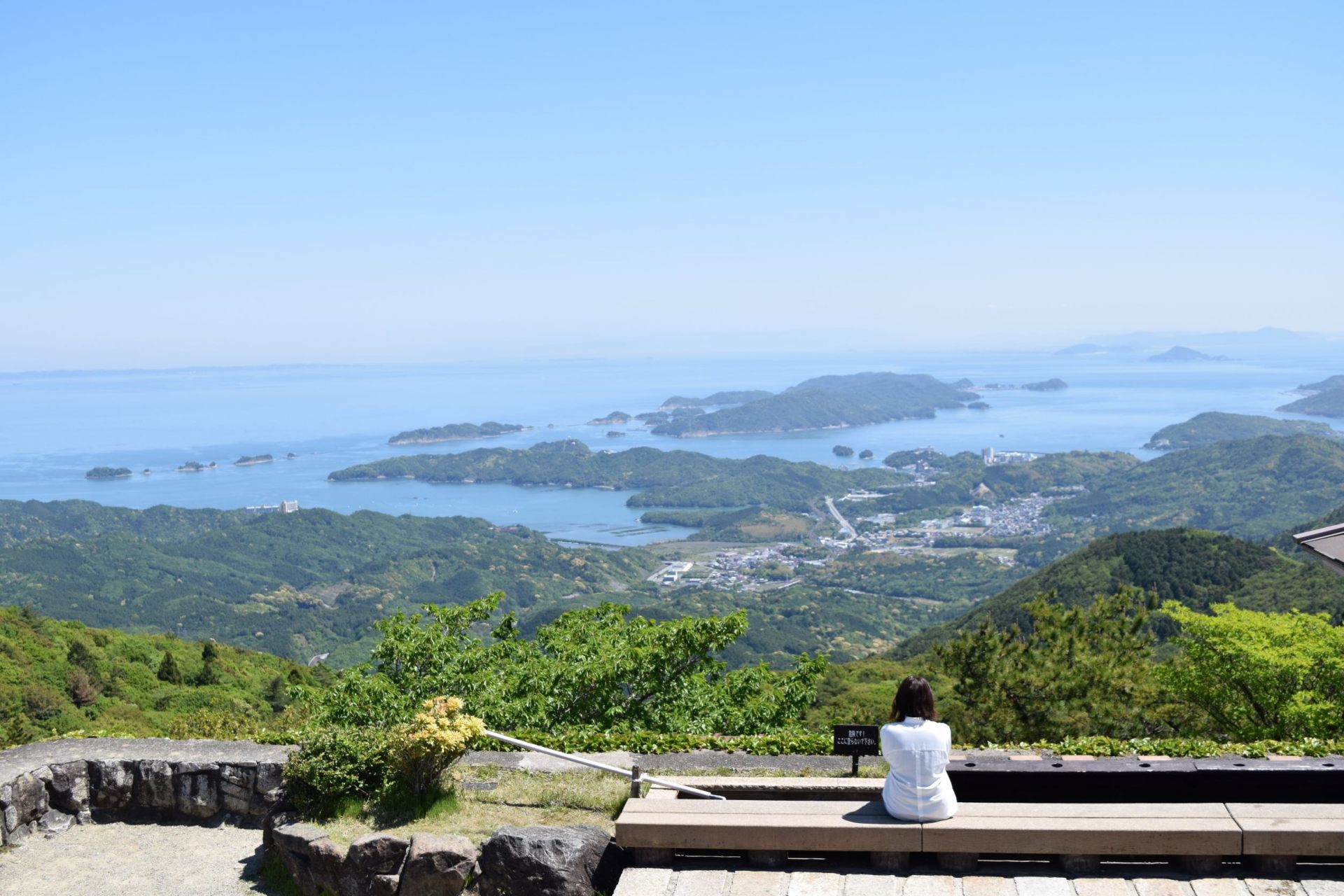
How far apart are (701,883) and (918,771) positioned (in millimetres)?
1262

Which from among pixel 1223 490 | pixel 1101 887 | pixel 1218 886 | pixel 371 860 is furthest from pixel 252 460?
pixel 1218 886

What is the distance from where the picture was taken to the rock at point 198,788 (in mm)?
7672

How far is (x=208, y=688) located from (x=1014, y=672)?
69.5ft

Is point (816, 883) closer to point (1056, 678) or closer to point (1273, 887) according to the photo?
point (1273, 887)

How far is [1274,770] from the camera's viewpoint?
539 cm

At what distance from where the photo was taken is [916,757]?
494cm

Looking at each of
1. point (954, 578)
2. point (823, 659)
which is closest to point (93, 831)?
point (823, 659)

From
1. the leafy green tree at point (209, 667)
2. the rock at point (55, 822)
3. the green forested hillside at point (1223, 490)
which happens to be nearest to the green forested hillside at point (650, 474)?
the green forested hillside at point (1223, 490)

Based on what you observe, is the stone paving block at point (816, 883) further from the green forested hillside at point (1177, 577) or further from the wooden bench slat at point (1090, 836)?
the green forested hillside at point (1177, 577)

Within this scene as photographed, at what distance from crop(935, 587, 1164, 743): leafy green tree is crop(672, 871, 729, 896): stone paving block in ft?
21.3

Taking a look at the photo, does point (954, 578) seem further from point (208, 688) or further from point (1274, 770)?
point (1274, 770)

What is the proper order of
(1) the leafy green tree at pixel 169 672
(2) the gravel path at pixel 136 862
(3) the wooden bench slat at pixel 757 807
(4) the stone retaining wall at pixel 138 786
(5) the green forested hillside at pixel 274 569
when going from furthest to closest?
(5) the green forested hillside at pixel 274 569 < (1) the leafy green tree at pixel 169 672 < (4) the stone retaining wall at pixel 138 786 < (2) the gravel path at pixel 136 862 < (3) the wooden bench slat at pixel 757 807

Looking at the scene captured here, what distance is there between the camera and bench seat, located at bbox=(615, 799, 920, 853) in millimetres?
5066

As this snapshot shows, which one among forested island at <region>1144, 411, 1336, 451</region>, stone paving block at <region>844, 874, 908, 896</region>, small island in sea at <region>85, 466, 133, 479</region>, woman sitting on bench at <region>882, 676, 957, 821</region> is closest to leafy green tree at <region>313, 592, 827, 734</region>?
stone paving block at <region>844, 874, 908, 896</region>
